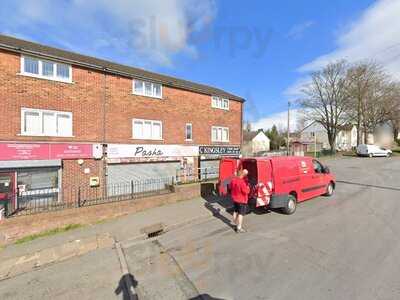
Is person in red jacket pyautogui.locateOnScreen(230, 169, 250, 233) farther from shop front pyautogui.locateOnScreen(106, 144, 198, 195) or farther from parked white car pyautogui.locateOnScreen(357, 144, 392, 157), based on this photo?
parked white car pyautogui.locateOnScreen(357, 144, 392, 157)

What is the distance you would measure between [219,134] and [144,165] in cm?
698

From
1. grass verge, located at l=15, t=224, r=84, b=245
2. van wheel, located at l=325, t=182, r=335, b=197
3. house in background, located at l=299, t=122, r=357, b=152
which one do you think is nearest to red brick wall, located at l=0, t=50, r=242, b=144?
grass verge, located at l=15, t=224, r=84, b=245

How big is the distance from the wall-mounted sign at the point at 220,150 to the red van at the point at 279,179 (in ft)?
27.1

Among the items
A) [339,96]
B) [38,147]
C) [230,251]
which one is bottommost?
[230,251]

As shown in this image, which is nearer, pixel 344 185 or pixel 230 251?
pixel 230 251

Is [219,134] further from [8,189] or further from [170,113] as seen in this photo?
[8,189]

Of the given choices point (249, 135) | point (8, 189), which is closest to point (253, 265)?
point (8, 189)

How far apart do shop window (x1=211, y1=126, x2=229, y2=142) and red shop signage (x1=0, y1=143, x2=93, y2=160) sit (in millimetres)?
9188

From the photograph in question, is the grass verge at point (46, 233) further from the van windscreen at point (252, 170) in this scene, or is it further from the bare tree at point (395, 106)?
the bare tree at point (395, 106)

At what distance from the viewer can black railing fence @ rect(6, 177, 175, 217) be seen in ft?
35.0

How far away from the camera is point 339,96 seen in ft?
126

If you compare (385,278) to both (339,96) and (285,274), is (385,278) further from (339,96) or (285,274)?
(339,96)

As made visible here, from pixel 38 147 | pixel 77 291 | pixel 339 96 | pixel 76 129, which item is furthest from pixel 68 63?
pixel 339 96

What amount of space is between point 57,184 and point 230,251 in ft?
31.1
